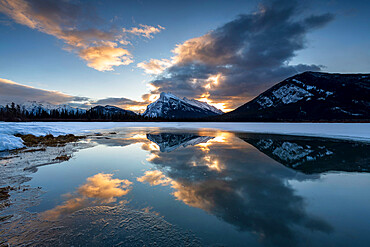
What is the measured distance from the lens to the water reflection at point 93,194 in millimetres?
5397

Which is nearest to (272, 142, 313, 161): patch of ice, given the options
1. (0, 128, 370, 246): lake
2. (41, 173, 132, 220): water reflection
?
(0, 128, 370, 246): lake

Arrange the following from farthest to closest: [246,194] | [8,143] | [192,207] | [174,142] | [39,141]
Result: 1. [174,142]
2. [39,141]
3. [8,143]
4. [246,194]
5. [192,207]

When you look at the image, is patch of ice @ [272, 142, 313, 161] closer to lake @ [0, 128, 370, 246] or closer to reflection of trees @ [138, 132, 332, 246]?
reflection of trees @ [138, 132, 332, 246]

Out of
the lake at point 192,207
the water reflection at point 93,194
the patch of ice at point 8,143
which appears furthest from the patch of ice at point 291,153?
the patch of ice at point 8,143

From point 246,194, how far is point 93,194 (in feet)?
20.2

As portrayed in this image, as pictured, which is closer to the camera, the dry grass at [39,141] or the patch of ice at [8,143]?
the patch of ice at [8,143]

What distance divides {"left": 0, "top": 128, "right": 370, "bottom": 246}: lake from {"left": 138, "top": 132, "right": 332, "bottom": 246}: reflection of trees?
3 cm

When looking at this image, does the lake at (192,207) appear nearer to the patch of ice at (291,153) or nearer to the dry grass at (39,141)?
the patch of ice at (291,153)

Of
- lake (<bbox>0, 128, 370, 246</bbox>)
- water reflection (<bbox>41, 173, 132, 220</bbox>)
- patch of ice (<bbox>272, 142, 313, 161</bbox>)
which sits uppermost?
patch of ice (<bbox>272, 142, 313, 161</bbox>)

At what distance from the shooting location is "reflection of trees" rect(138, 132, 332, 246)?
15.7 feet

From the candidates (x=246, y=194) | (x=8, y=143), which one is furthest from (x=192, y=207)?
(x=8, y=143)

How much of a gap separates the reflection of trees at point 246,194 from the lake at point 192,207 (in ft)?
0.10

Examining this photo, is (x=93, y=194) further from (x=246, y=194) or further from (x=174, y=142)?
(x=174, y=142)

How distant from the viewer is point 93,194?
665 cm
